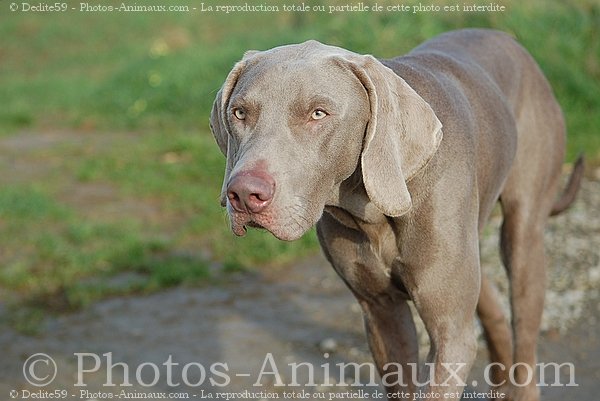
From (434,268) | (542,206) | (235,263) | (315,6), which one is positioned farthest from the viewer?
(315,6)

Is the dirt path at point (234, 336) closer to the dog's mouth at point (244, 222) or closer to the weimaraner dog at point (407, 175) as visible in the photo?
the weimaraner dog at point (407, 175)

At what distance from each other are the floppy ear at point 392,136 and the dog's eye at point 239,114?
12.6 inches

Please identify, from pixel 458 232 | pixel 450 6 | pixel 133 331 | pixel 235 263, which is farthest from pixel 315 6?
pixel 458 232

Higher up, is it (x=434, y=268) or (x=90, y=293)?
(x=434, y=268)

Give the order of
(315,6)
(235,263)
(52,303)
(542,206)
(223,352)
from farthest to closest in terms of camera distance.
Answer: (315,6) → (235,263) → (52,303) → (223,352) → (542,206)

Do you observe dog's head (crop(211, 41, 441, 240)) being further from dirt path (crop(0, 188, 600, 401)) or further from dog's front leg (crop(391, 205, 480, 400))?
dirt path (crop(0, 188, 600, 401))

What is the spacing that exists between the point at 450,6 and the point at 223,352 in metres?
5.11

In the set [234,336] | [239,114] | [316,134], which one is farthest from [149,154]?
[316,134]

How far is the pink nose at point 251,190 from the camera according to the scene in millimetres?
2547

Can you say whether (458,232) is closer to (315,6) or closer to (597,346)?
(597,346)

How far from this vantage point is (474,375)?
4.27 m

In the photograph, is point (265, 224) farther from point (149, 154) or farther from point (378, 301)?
point (149, 154)

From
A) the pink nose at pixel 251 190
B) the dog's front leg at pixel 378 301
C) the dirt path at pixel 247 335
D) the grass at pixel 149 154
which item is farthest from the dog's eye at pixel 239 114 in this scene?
the grass at pixel 149 154

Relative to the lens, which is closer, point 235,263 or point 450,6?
point 235,263
